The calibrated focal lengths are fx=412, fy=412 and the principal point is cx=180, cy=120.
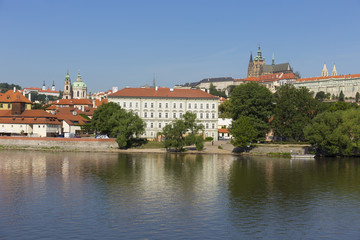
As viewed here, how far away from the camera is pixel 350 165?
62281mm

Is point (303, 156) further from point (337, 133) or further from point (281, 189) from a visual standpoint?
point (281, 189)

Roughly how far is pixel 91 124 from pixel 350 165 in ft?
167

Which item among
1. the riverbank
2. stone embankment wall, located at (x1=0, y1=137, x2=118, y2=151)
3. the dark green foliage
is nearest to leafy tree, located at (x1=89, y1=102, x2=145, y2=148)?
the riverbank

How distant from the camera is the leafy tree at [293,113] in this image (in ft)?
264

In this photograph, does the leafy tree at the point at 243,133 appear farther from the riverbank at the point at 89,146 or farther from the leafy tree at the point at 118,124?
the leafy tree at the point at 118,124

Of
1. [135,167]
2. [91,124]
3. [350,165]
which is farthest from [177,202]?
[91,124]

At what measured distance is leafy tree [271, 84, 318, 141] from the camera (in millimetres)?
80375

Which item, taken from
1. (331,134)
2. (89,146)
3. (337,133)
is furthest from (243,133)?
(89,146)

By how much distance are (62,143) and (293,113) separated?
150 feet

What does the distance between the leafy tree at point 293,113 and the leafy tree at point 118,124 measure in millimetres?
27161

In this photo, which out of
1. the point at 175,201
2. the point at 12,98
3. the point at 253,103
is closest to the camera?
the point at 175,201

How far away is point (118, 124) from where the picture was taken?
8081 cm

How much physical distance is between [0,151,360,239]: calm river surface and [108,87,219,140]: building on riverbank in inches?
1321

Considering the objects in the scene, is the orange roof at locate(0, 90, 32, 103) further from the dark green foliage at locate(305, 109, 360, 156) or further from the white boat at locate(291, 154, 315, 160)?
the dark green foliage at locate(305, 109, 360, 156)
